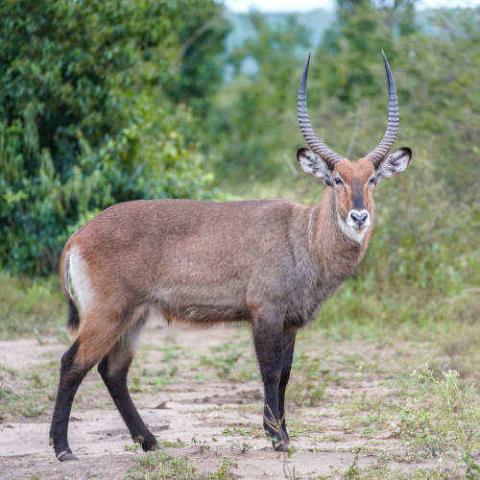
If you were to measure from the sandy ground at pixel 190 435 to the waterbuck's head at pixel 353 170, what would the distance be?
1.27m

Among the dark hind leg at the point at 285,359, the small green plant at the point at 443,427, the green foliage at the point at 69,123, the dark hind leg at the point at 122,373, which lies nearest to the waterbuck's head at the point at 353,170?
the dark hind leg at the point at 285,359

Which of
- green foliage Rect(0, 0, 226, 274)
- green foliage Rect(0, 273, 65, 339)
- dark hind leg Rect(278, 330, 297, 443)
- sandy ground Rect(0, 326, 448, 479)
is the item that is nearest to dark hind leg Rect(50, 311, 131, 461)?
sandy ground Rect(0, 326, 448, 479)

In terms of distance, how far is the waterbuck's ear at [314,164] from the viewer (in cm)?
659

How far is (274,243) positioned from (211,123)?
44.5 feet

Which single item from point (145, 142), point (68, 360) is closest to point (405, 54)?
point (145, 142)

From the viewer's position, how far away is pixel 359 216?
20.1 ft

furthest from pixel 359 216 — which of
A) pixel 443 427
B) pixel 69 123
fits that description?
pixel 69 123

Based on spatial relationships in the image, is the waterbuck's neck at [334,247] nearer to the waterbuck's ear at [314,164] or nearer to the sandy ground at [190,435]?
the waterbuck's ear at [314,164]

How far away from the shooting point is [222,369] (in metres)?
8.53

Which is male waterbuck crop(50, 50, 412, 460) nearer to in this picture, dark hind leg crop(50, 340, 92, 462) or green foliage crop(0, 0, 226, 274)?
dark hind leg crop(50, 340, 92, 462)

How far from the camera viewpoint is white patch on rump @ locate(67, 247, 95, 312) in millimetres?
6195

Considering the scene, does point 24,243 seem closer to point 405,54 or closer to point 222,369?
point 222,369

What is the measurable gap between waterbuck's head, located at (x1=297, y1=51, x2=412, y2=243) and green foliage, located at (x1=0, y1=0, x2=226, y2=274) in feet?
14.4

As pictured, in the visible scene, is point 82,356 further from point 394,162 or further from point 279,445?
point 394,162
